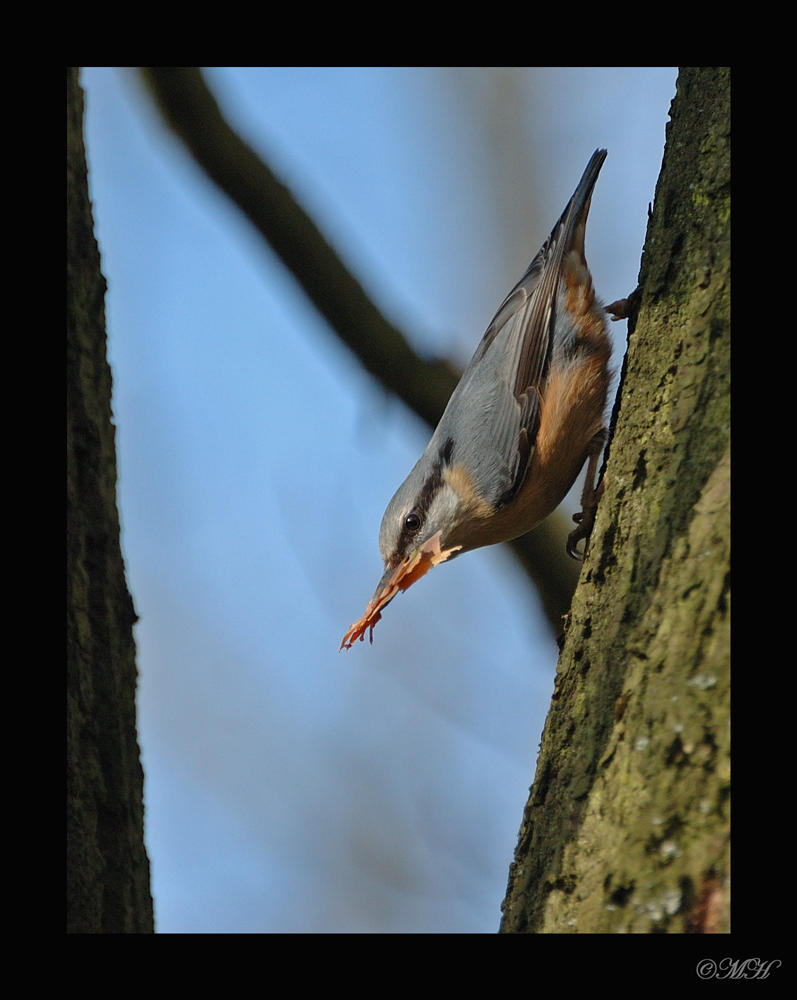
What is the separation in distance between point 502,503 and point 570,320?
79 centimetres

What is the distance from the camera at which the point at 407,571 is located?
360 cm

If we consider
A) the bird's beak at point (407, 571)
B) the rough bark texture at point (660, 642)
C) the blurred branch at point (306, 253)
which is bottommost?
the rough bark texture at point (660, 642)

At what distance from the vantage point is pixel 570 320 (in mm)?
3562

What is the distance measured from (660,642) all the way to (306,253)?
2455 mm

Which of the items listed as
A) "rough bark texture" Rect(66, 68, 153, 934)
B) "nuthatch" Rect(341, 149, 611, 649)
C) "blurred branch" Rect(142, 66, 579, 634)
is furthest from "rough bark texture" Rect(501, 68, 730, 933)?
"blurred branch" Rect(142, 66, 579, 634)

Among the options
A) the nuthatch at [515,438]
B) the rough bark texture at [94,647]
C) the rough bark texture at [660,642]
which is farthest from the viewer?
the nuthatch at [515,438]

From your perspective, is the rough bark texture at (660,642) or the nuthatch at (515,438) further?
the nuthatch at (515,438)

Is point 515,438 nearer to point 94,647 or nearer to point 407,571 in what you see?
point 407,571

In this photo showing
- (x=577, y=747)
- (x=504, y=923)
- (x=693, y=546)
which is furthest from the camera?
(x=504, y=923)

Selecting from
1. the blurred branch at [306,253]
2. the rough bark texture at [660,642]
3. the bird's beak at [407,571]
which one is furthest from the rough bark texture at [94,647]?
the bird's beak at [407,571]

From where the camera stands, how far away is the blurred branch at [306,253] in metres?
3.50

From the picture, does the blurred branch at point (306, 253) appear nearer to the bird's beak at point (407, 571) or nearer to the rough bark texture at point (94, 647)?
the bird's beak at point (407, 571)

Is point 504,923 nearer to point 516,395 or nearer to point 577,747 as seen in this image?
point 577,747
